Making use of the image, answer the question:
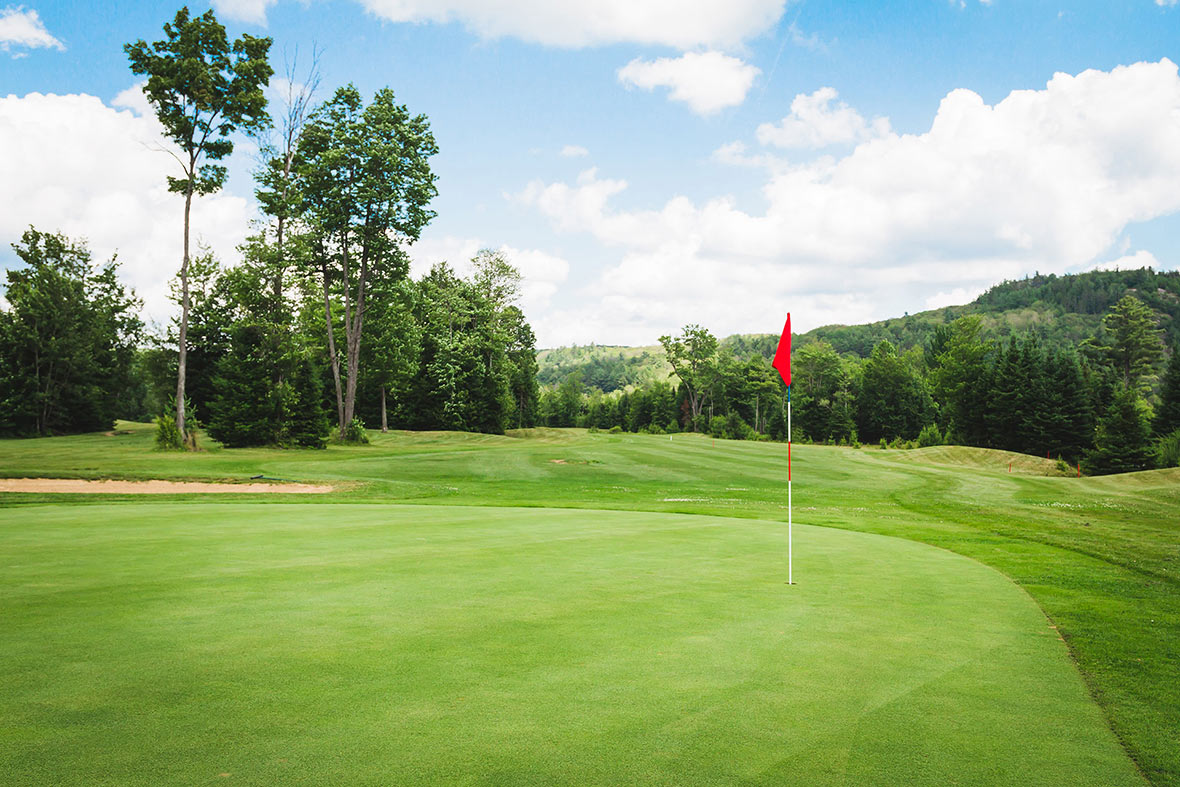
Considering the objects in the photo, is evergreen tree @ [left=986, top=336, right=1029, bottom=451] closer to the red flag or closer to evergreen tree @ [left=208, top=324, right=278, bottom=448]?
the red flag

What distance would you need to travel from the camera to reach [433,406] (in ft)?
188

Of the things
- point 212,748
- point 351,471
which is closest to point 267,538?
point 212,748

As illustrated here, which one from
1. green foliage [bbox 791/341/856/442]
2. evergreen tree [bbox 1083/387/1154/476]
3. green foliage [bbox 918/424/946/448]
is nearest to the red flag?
evergreen tree [bbox 1083/387/1154/476]

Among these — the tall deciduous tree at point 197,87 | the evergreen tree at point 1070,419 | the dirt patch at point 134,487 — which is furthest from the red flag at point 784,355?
the evergreen tree at point 1070,419

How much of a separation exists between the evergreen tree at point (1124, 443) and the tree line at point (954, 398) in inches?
2.9

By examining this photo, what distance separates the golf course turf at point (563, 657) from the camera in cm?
286

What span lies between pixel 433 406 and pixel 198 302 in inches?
849

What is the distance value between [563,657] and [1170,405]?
63365 mm

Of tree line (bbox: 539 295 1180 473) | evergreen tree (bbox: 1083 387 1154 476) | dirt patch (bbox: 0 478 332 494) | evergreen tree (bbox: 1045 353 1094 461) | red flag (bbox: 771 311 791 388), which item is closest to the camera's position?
red flag (bbox: 771 311 791 388)

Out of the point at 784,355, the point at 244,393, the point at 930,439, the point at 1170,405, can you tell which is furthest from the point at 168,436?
the point at 1170,405

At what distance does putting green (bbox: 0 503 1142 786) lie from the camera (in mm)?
2812

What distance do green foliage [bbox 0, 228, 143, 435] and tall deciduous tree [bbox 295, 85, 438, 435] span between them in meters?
20.5

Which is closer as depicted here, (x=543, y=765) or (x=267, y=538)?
(x=543, y=765)

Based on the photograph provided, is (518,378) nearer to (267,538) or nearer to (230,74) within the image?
(230,74)
